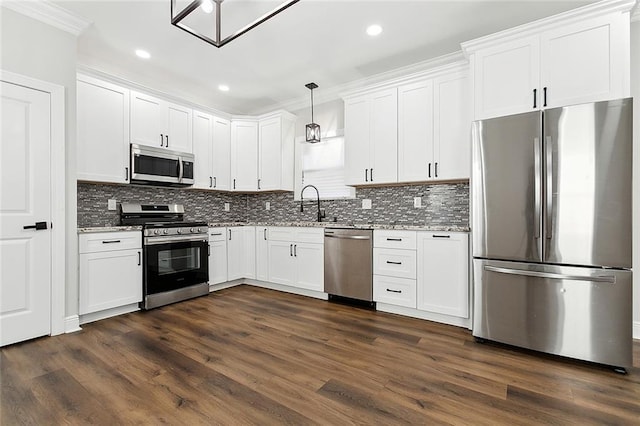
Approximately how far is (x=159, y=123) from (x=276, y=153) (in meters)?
1.56

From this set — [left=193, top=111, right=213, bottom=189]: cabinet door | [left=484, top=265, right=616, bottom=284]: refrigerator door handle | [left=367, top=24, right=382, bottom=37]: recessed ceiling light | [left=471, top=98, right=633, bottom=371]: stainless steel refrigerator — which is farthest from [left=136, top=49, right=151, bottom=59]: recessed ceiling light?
[left=484, top=265, right=616, bottom=284]: refrigerator door handle

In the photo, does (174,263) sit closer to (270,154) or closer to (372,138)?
(270,154)

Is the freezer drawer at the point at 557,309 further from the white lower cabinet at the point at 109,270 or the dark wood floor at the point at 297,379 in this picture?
the white lower cabinet at the point at 109,270

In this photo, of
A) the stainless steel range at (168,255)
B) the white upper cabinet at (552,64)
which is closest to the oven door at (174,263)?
the stainless steel range at (168,255)

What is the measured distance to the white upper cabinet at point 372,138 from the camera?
137 inches

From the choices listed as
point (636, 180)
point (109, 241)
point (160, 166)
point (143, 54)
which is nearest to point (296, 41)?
point (143, 54)

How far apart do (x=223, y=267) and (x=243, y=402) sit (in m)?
2.74

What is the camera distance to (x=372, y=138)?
11.9ft

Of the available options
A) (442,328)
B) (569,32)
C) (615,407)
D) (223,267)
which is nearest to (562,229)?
(615,407)

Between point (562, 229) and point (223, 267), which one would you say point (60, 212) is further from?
point (562, 229)

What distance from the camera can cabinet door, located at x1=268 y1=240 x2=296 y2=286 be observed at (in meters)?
4.07

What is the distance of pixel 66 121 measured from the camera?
9.02 ft

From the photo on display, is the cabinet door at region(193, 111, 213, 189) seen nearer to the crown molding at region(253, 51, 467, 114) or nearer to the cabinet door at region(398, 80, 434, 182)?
the crown molding at region(253, 51, 467, 114)

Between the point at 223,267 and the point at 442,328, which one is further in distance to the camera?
the point at 223,267
